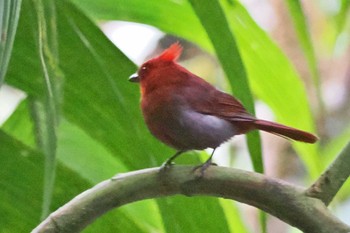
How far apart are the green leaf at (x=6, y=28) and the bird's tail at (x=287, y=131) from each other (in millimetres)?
322

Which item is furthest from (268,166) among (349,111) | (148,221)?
(148,221)

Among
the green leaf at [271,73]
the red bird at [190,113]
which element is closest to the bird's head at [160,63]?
the red bird at [190,113]

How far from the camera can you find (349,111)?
1944 mm

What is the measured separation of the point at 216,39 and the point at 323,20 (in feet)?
5.23

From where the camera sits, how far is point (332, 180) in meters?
0.43

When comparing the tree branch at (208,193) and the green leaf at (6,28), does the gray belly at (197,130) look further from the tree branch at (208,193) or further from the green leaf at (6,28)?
the green leaf at (6,28)

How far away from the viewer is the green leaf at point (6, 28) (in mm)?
318

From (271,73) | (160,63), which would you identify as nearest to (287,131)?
(271,73)

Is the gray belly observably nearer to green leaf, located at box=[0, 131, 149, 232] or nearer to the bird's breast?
the bird's breast

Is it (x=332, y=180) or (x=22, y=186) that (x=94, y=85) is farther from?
(x=332, y=180)

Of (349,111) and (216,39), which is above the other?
(349,111)

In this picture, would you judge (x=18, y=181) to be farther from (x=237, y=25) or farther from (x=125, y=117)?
(x=237, y=25)

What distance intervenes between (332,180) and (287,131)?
182 mm

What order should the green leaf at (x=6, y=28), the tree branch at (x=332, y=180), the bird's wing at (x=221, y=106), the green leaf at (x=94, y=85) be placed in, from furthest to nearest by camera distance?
the bird's wing at (x=221, y=106) < the green leaf at (x=94, y=85) < the tree branch at (x=332, y=180) < the green leaf at (x=6, y=28)
